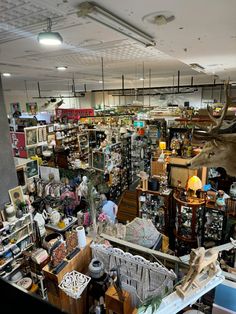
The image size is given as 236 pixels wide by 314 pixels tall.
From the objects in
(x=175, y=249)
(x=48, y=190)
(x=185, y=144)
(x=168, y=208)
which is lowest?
(x=175, y=249)

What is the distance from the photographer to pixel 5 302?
0.73 metres

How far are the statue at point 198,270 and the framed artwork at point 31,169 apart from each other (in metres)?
5.30

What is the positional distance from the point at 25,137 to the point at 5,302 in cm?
682

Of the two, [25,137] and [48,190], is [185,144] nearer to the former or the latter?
[48,190]

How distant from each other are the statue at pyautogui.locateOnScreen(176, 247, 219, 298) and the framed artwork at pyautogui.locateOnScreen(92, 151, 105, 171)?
6480mm

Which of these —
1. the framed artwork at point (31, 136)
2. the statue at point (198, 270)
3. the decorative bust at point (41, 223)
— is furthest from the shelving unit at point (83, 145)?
the statue at point (198, 270)

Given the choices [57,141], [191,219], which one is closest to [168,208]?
[191,219]

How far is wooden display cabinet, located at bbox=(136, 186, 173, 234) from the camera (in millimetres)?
6039

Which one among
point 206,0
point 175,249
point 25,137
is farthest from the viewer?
point 25,137

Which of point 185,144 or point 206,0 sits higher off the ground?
point 206,0

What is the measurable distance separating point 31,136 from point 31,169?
→ 1397 millimetres

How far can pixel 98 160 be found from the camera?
331 inches

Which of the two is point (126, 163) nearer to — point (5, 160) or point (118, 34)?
point (5, 160)

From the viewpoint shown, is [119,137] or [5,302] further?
[119,137]
